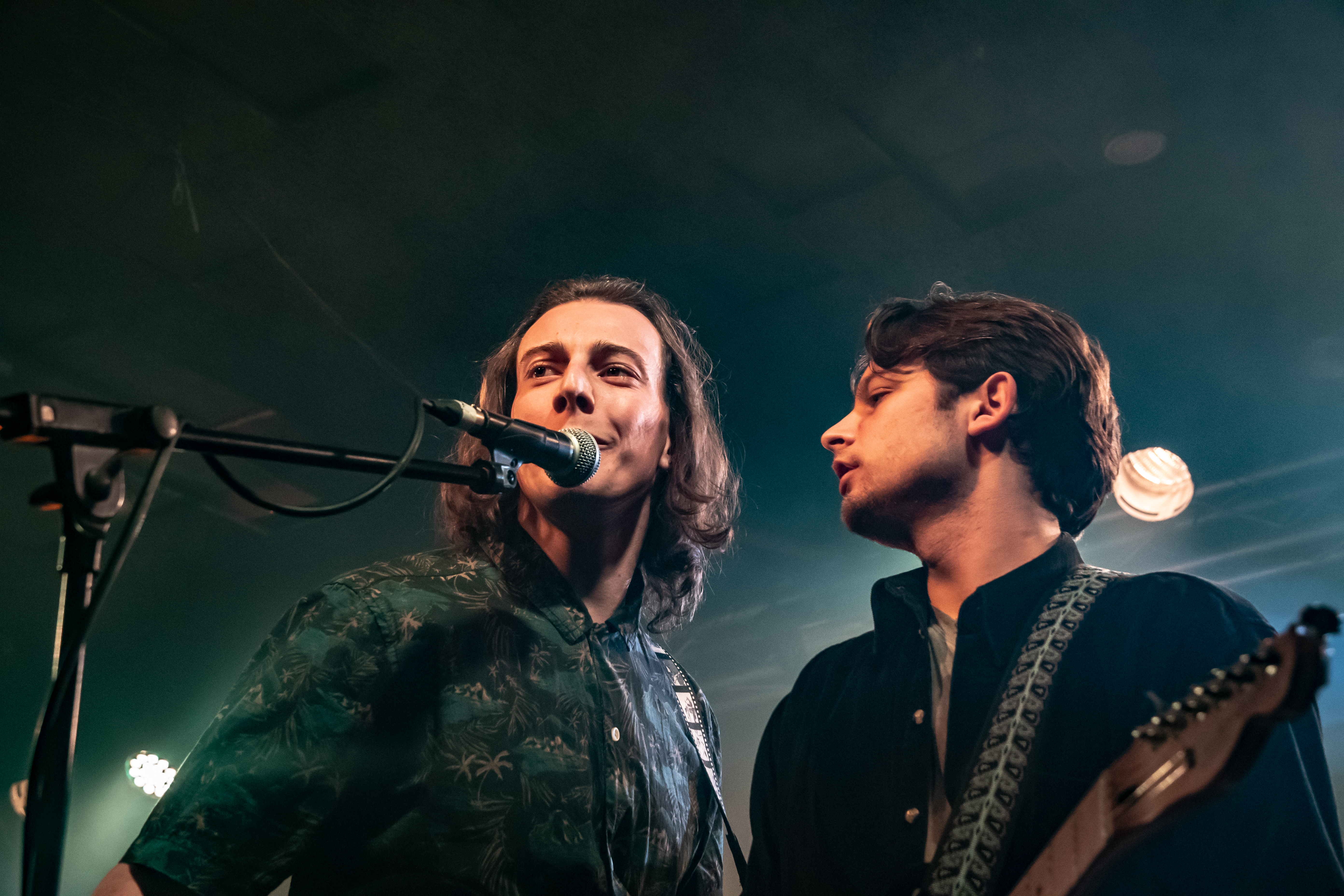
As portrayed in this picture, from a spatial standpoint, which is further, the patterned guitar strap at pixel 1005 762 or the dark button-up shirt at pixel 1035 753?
the patterned guitar strap at pixel 1005 762

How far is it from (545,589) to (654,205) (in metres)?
2.29

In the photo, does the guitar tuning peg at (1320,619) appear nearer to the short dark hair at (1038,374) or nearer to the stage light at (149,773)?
the short dark hair at (1038,374)

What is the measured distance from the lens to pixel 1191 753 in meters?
0.99

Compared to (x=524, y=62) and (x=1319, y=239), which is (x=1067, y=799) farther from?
(x=1319, y=239)

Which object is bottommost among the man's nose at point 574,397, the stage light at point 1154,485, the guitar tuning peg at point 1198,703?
the guitar tuning peg at point 1198,703

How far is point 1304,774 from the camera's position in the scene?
1415mm

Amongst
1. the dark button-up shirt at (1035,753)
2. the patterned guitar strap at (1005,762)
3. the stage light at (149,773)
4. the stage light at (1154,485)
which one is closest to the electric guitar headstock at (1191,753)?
the dark button-up shirt at (1035,753)

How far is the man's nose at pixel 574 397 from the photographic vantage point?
224 cm

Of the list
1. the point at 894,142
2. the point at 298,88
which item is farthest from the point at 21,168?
the point at 894,142

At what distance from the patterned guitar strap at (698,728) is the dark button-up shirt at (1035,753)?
85mm

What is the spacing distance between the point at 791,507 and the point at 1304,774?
456 centimetres

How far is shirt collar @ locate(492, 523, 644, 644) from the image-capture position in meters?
2.10

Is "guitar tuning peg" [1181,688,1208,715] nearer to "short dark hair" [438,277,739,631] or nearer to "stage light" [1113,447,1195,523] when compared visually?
"short dark hair" [438,277,739,631]

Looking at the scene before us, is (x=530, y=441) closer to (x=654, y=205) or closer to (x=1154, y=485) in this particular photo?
(x=654, y=205)
